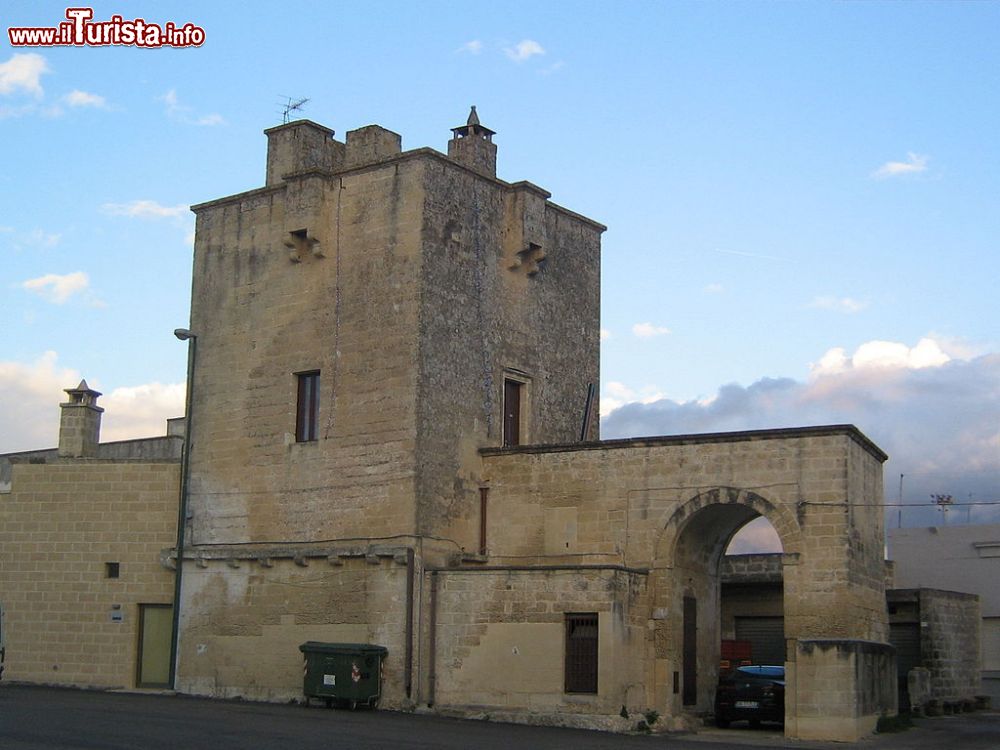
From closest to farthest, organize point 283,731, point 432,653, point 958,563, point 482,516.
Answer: point 283,731, point 432,653, point 482,516, point 958,563

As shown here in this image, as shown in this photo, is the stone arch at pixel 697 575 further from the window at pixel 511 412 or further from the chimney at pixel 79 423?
the chimney at pixel 79 423

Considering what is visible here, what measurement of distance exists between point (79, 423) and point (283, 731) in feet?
50.0

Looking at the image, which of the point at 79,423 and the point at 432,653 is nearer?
the point at 432,653

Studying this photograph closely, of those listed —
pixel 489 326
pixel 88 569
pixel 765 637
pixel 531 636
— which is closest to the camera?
pixel 531 636

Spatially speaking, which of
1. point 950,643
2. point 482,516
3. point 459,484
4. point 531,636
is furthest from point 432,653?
point 950,643

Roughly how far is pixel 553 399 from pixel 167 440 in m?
15.8

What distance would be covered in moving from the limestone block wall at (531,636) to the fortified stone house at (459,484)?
43mm

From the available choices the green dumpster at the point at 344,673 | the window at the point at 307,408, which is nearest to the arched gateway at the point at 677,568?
the green dumpster at the point at 344,673

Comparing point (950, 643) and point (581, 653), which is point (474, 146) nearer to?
point (581, 653)

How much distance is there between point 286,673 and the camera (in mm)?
25562

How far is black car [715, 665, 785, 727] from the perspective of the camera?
23.7 metres

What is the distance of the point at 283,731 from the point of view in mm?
19078

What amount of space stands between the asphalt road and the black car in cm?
34

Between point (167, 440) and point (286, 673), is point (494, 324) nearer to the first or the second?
point (286, 673)
